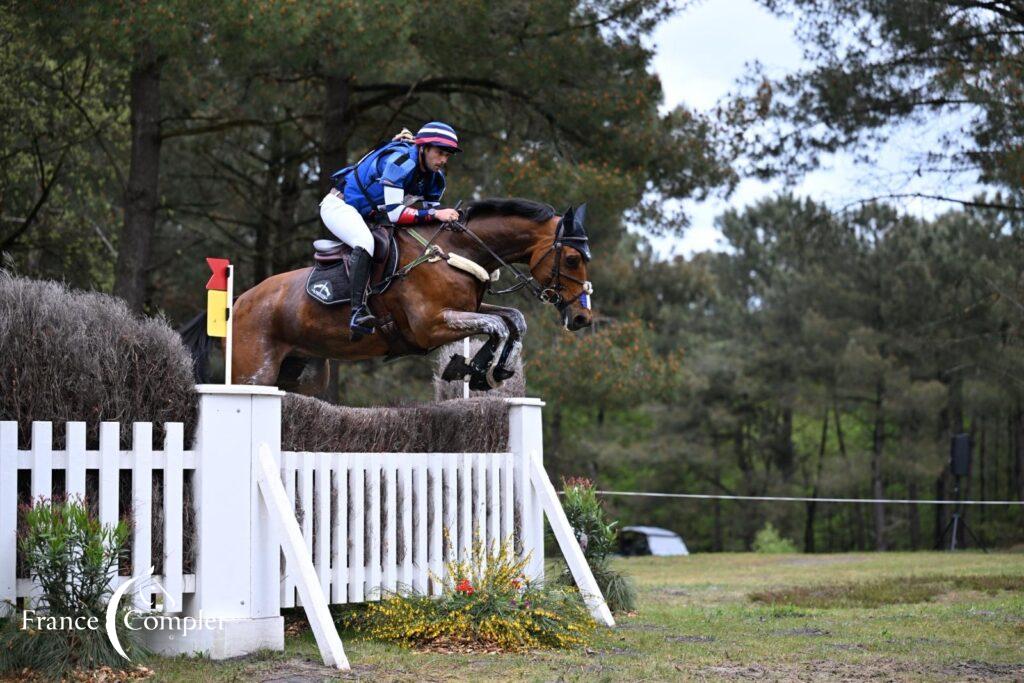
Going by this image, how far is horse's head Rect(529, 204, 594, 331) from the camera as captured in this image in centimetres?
671

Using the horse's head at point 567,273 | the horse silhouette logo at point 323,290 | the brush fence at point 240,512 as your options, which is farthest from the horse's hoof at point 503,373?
the horse silhouette logo at point 323,290

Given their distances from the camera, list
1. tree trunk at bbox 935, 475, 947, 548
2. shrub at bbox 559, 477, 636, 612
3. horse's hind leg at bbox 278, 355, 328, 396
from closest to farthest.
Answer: horse's hind leg at bbox 278, 355, 328, 396 → shrub at bbox 559, 477, 636, 612 → tree trunk at bbox 935, 475, 947, 548

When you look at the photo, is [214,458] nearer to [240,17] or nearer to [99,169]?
[240,17]

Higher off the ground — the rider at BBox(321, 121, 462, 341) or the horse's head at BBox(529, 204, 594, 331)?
the rider at BBox(321, 121, 462, 341)

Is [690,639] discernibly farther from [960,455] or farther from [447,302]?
[960,455]

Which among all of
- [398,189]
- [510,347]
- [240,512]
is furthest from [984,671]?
[398,189]

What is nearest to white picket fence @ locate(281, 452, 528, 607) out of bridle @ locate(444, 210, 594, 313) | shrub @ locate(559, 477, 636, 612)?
bridle @ locate(444, 210, 594, 313)

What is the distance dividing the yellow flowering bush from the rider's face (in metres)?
2.39

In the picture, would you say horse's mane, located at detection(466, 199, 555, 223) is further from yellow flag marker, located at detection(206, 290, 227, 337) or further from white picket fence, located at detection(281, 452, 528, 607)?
yellow flag marker, located at detection(206, 290, 227, 337)

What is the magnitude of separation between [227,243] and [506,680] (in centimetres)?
1679

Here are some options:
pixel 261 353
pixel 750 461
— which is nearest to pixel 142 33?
pixel 261 353

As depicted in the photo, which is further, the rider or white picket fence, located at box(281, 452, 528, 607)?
the rider

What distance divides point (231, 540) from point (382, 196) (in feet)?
8.76

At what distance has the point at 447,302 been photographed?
22.1ft
